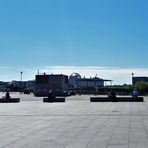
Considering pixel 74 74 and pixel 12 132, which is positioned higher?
pixel 74 74

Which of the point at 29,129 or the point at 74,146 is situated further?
the point at 29,129

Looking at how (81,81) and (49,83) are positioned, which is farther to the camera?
(81,81)

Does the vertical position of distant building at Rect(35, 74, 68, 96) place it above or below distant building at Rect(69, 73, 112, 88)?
below

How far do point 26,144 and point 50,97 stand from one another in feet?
119

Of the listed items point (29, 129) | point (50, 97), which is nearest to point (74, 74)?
point (50, 97)

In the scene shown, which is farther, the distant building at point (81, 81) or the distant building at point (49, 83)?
the distant building at point (81, 81)

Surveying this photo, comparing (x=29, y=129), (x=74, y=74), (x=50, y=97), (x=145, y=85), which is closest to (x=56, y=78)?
(x=145, y=85)

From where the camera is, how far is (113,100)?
157ft

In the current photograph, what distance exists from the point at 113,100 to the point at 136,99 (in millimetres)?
2776

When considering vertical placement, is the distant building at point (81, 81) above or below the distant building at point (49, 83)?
above

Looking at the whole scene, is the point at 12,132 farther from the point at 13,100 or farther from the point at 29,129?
the point at 13,100

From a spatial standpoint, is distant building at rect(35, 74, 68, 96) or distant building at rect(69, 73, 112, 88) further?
distant building at rect(69, 73, 112, 88)

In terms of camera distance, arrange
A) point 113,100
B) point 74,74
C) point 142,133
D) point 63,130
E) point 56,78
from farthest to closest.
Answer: point 74,74, point 56,78, point 113,100, point 63,130, point 142,133

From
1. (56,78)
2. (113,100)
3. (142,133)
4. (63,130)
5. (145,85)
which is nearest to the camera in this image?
(142,133)
